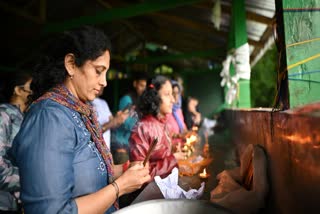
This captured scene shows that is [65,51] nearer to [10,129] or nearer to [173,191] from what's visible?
[173,191]

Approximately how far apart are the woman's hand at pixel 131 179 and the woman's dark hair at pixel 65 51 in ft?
2.12

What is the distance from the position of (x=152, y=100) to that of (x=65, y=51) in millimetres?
1642

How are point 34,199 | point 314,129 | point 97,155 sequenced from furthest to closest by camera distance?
1. point 97,155
2. point 34,199
3. point 314,129

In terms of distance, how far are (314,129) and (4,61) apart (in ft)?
28.6

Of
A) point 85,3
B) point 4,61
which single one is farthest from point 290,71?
point 4,61

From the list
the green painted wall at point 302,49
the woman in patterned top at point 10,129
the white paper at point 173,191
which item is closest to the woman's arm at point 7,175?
the woman in patterned top at point 10,129

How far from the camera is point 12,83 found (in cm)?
253

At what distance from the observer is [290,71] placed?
1.13 metres

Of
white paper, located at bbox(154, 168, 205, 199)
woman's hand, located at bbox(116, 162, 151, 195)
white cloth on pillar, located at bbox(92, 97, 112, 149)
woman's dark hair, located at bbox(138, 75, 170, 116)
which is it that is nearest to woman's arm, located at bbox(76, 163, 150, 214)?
woman's hand, located at bbox(116, 162, 151, 195)

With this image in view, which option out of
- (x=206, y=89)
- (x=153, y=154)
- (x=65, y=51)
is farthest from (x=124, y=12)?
(x=206, y=89)

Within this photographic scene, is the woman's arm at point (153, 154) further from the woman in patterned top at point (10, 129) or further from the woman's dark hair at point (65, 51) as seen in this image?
the woman's dark hair at point (65, 51)

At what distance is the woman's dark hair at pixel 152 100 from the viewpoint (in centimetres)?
281

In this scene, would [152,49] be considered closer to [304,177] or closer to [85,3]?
[85,3]

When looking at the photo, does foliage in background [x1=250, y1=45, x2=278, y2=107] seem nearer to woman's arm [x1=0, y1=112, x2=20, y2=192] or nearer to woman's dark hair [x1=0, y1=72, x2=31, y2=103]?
woman's dark hair [x1=0, y1=72, x2=31, y2=103]
